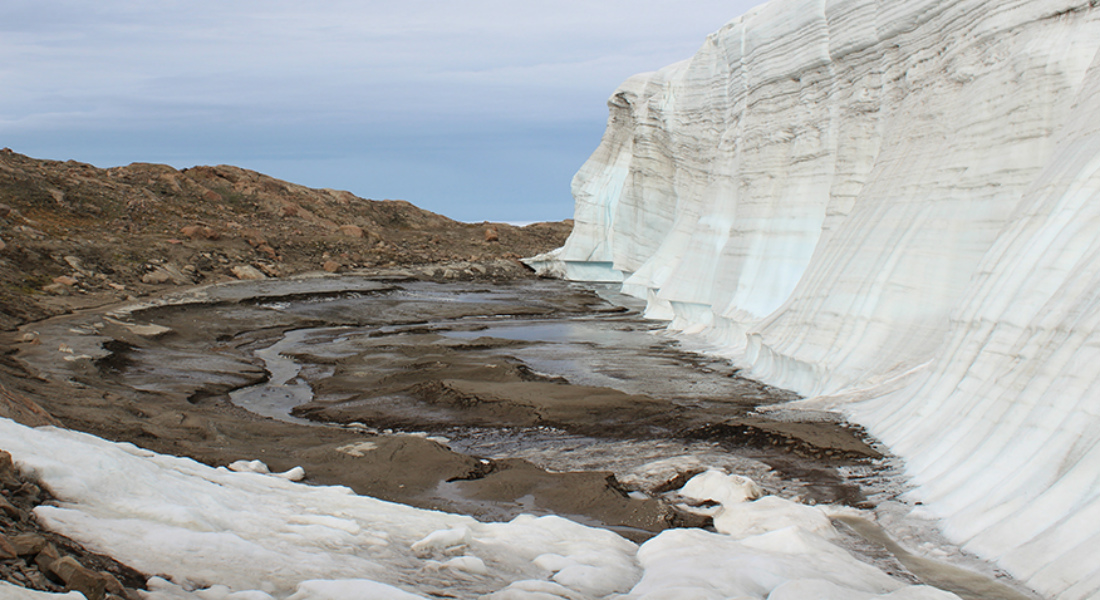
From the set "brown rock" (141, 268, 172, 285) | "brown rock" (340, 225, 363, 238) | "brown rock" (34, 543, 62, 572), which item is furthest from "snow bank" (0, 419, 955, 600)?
"brown rock" (340, 225, 363, 238)

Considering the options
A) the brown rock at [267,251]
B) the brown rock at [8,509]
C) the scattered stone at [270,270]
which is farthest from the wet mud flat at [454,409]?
the brown rock at [267,251]

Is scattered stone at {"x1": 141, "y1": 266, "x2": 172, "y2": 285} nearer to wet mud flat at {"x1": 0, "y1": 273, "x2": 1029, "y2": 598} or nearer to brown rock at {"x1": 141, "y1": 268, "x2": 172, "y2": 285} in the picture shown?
brown rock at {"x1": 141, "y1": 268, "x2": 172, "y2": 285}

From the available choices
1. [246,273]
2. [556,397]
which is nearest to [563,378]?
[556,397]

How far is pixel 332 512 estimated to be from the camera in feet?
17.7

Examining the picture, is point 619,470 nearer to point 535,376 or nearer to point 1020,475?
point 1020,475

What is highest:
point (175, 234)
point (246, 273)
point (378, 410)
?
point (175, 234)

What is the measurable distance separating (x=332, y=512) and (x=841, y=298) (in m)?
9.45

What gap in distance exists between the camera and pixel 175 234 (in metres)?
33.9

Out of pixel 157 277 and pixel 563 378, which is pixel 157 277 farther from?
pixel 563 378

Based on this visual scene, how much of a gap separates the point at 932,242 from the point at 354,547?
9460 mm

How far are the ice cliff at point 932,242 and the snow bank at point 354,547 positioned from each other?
4.97 feet

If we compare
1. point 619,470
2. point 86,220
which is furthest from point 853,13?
point 86,220

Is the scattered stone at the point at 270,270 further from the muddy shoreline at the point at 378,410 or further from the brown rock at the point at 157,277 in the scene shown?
the muddy shoreline at the point at 378,410

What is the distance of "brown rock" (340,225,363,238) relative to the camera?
44719 millimetres
